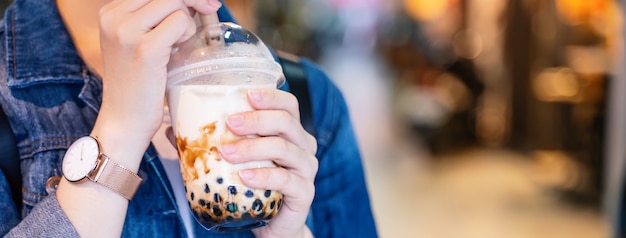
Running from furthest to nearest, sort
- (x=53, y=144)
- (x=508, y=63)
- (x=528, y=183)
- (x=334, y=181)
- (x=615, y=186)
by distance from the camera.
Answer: (x=508, y=63)
(x=528, y=183)
(x=615, y=186)
(x=334, y=181)
(x=53, y=144)

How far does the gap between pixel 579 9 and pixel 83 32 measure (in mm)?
6083

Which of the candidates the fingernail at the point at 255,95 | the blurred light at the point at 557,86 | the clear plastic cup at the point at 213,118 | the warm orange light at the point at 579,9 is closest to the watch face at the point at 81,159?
the clear plastic cup at the point at 213,118

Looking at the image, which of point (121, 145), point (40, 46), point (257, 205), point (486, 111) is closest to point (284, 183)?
point (257, 205)

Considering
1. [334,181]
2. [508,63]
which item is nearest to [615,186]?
[334,181]

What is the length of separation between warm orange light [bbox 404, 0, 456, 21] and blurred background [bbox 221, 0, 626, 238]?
0.02 m

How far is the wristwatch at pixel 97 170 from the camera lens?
2.65 feet

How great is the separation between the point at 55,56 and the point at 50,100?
8cm

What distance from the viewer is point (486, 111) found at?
789 cm

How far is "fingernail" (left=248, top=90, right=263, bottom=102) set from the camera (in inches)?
31.2

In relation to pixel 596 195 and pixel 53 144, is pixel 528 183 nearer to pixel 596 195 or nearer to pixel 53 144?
pixel 596 195

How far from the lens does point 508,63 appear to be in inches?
307

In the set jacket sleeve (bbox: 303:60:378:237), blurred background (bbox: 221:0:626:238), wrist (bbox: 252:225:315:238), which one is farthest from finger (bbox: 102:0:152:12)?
blurred background (bbox: 221:0:626:238)

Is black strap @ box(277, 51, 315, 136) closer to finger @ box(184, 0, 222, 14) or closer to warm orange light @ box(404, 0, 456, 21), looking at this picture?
finger @ box(184, 0, 222, 14)

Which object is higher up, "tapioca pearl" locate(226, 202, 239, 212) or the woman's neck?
the woman's neck
